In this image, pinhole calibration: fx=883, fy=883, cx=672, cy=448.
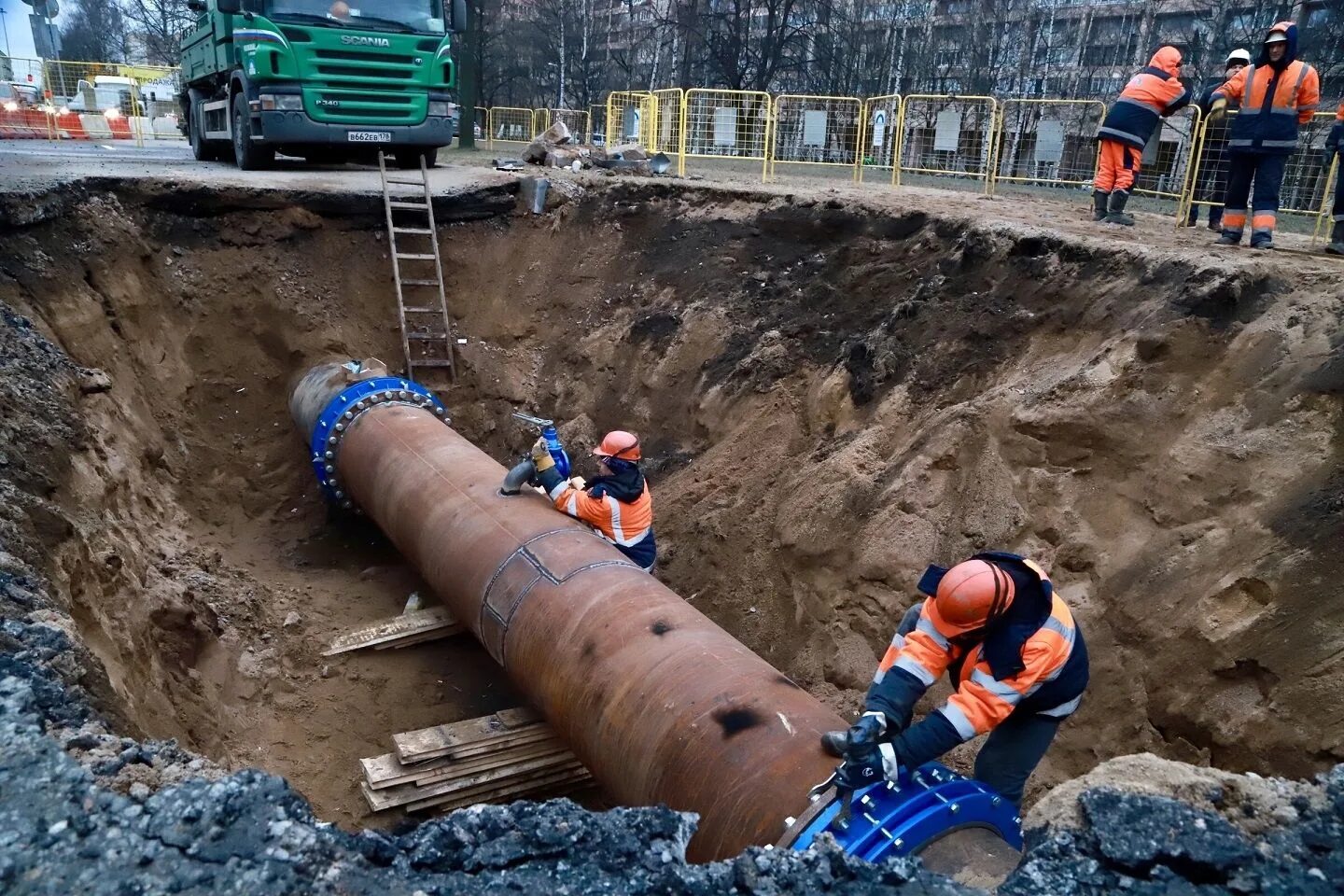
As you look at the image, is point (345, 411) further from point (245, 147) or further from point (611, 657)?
point (245, 147)

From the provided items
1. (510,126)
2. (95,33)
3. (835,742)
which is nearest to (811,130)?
(835,742)

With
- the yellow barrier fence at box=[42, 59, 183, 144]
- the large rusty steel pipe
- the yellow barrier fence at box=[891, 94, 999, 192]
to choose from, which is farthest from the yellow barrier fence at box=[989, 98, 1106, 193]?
the yellow barrier fence at box=[42, 59, 183, 144]

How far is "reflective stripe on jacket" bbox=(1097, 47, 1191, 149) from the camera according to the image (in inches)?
292

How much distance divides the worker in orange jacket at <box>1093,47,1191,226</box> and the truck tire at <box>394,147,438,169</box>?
24.2ft

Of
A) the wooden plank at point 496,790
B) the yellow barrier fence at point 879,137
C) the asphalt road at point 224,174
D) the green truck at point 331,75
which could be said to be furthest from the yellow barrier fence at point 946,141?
the wooden plank at point 496,790

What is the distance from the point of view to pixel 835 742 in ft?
9.07

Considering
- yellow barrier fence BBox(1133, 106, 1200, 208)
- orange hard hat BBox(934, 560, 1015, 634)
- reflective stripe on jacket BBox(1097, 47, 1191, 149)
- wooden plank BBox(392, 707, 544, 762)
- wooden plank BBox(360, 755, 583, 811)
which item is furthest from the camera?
yellow barrier fence BBox(1133, 106, 1200, 208)

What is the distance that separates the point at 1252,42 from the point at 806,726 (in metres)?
28.9

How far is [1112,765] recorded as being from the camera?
110 inches

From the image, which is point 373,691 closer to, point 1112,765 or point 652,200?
point 1112,765

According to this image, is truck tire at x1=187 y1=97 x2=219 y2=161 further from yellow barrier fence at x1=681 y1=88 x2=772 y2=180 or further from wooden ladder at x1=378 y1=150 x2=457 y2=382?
yellow barrier fence at x1=681 y1=88 x2=772 y2=180

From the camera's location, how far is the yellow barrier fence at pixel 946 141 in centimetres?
1177

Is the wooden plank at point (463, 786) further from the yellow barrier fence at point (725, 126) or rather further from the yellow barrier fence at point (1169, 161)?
the yellow barrier fence at point (725, 126)

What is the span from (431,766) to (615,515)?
1.66 m
